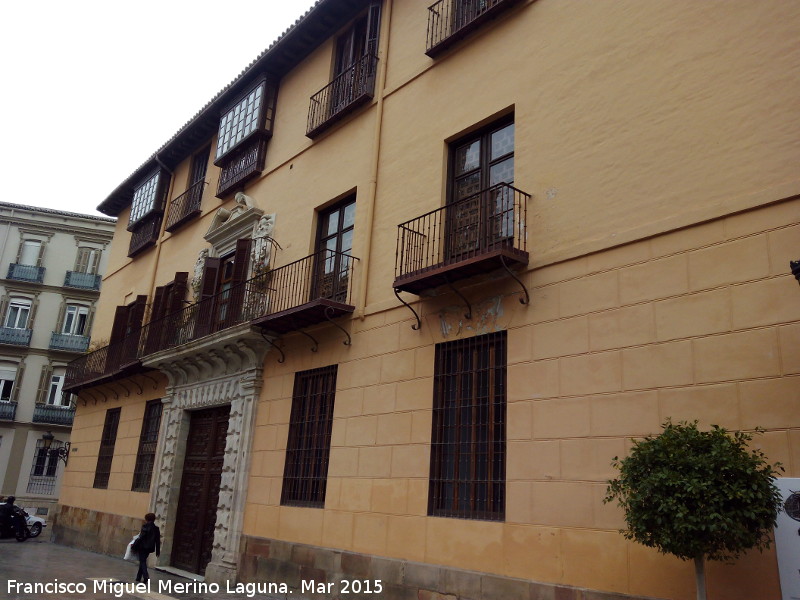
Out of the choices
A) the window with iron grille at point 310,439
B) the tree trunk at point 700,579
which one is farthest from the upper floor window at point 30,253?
the tree trunk at point 700,579

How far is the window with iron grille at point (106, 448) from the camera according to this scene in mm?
17828

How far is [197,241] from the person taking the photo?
655 inches

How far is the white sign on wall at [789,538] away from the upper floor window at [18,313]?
1397 inches

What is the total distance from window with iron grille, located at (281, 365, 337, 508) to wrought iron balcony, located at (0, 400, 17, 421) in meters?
26.1

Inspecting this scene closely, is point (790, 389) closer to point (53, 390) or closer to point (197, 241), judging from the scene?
point (197, 241)

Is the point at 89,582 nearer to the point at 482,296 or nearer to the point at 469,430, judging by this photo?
the point at 469,430

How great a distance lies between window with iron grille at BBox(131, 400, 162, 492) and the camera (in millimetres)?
15750

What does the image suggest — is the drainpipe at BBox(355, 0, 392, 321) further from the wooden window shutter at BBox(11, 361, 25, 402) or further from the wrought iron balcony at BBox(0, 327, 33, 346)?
the wrought iron balcony at BBox(0, 327, 33, 346)

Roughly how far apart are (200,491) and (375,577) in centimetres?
601

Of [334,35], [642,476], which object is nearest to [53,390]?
[334,35]

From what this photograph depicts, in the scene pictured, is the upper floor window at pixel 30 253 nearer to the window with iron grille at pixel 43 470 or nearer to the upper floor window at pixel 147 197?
the window with iron grille at pixel 43 470

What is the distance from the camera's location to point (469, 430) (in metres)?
8.28

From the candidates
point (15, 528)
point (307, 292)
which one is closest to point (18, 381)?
point (15, 528)

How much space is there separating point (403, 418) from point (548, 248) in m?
2.99
